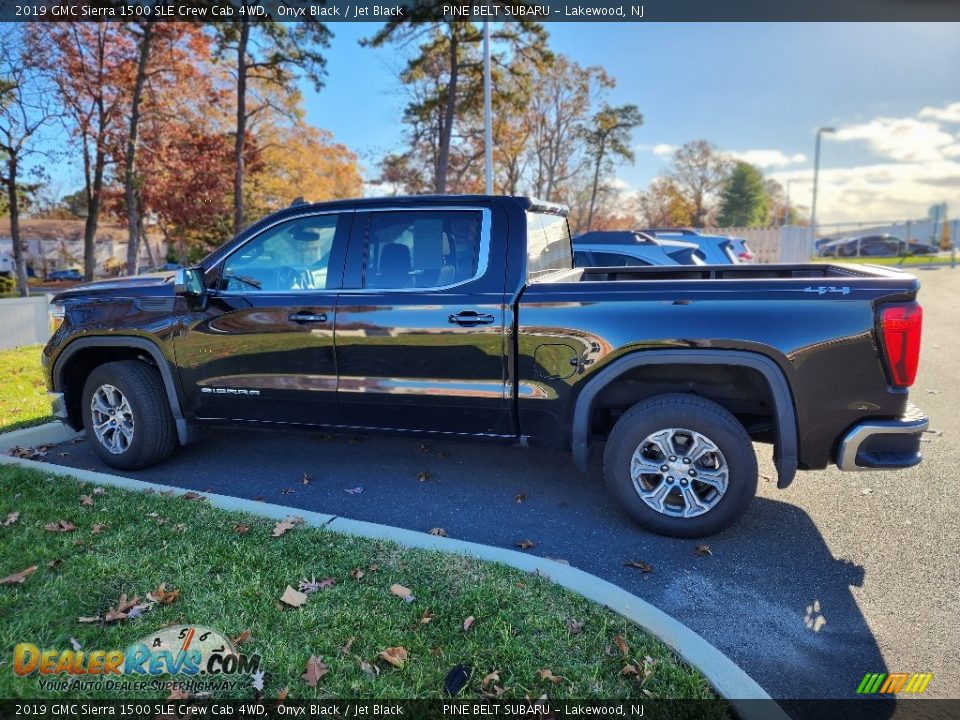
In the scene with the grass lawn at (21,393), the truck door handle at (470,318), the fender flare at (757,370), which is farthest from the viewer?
the grass lawn at (21,393)

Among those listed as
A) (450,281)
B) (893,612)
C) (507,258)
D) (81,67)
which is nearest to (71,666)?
(450,281)

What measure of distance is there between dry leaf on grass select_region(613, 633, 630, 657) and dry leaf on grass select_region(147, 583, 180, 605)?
6.66ft

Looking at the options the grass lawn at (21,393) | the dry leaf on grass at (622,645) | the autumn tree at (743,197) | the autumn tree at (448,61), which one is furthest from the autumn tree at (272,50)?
the autumn tree at (743,197)

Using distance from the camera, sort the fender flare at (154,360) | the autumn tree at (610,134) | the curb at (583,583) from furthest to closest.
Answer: the autumn tree at (610,134)
the fender flare at (154,360)
the curb at (583,583)

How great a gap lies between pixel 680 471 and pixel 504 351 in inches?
49.3

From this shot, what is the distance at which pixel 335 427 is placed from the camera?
14.3 feet

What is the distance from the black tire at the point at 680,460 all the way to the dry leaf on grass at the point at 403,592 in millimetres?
1420

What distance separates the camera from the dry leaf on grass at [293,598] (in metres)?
2.86

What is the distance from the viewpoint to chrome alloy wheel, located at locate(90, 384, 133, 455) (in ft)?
15.5

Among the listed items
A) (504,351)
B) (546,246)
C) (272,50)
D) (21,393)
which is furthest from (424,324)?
(272,50)

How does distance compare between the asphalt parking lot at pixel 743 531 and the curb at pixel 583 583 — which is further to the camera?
the asphalt parking lot at pixel 743 531

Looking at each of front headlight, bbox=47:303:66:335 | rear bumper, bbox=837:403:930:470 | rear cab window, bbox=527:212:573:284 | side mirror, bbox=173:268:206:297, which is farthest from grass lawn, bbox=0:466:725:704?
rear cab window, bbox=527:212:573:284

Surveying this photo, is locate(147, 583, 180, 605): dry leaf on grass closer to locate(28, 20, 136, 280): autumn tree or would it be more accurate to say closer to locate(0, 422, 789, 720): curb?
locate(0, 422, 789, 720): curb

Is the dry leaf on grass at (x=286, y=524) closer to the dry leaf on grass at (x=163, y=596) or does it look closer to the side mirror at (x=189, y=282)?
the dry leaf on grass at (x=163, y=596)
